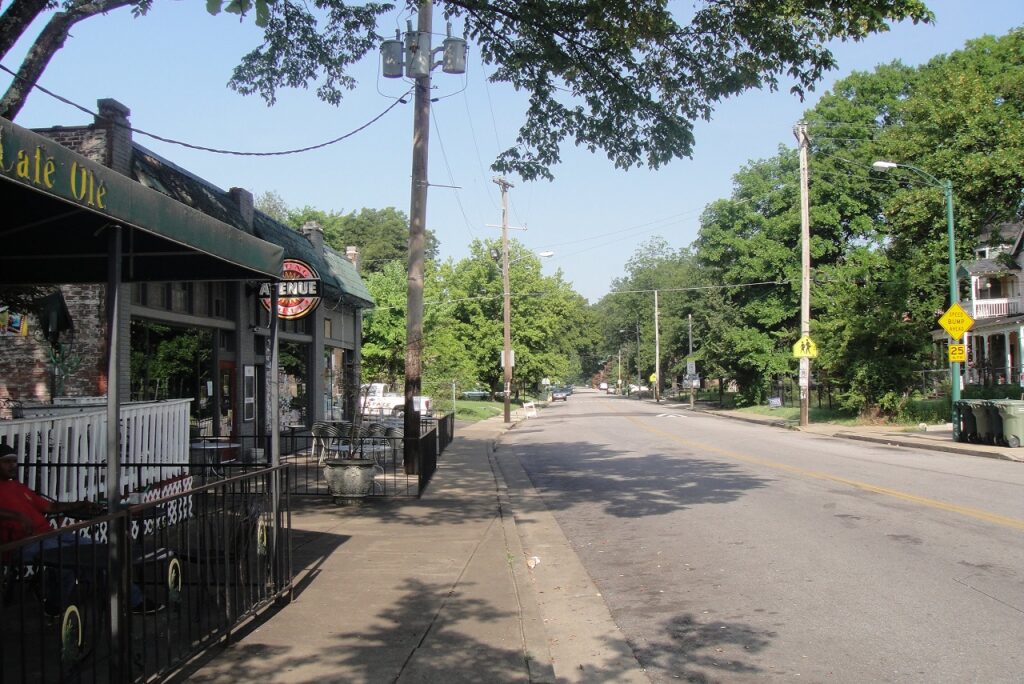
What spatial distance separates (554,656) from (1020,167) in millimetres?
23659

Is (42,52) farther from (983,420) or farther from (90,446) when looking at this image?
(983,420)

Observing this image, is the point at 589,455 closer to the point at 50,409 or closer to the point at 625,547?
the point at 625,547

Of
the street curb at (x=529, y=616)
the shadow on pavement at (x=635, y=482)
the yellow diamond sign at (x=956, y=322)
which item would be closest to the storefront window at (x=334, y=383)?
the shadow on pavement at (x=635, y=482)

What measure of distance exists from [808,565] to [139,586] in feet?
19.3

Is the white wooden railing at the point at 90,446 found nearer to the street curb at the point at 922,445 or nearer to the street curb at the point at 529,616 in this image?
the street curb at the point at 529,616

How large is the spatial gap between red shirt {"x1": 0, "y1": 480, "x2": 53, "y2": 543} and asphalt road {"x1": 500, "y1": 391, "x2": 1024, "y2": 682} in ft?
13.4

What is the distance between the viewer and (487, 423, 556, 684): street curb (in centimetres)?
534

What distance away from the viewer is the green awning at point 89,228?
3.61m

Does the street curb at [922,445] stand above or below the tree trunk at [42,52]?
below

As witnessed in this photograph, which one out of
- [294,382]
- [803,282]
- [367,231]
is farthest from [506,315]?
[367,231]

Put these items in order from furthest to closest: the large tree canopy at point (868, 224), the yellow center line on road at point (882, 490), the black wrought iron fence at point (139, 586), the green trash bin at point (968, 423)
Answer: the large tree canopy at point (868, 224), the green trash bin at point (968, 423), the yellow center line on road at point (882, 490), the black wrought iron fence at point (139, 586)

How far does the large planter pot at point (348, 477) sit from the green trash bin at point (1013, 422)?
15.7 meters

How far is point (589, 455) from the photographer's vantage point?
2091 centimetres

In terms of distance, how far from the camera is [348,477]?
12.0 m
